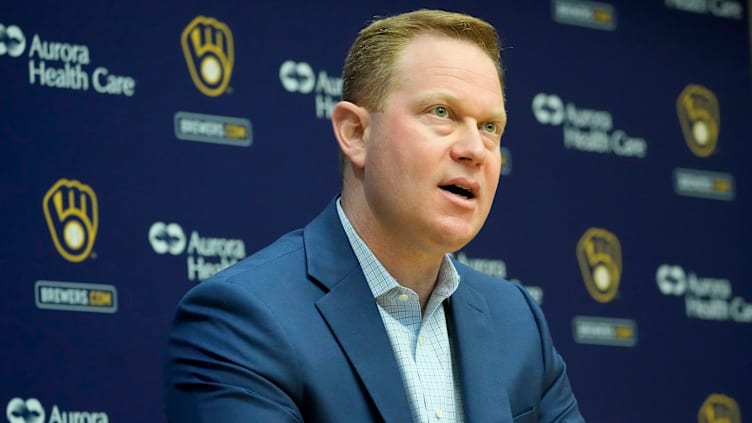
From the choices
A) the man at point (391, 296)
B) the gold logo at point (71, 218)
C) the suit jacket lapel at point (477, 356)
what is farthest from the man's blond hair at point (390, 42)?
the gold logo at point (71, 218)

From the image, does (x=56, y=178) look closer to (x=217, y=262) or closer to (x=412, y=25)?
(x=217, y=262)

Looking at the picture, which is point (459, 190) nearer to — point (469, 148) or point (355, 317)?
point (469, 148)

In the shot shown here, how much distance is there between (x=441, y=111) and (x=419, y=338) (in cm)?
48

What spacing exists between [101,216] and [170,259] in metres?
0.28

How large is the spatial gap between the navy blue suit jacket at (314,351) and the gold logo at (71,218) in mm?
1595

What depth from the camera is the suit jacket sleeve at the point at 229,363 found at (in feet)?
8.21

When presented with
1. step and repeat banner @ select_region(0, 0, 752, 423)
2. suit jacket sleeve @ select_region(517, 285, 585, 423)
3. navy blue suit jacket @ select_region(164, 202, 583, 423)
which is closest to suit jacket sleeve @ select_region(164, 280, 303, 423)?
navy blue suit jacket @ select_region(164, 202, 583, 423)

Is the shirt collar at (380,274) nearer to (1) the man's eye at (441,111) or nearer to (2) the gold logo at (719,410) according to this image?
(1) the man's eye at (441,111)

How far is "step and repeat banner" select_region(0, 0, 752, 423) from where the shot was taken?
14.2 ft

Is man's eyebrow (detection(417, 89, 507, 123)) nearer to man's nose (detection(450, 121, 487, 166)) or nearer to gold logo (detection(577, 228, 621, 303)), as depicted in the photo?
man's nose (detection(450, 121, 487, 166))

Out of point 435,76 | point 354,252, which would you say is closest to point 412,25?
point 435,76

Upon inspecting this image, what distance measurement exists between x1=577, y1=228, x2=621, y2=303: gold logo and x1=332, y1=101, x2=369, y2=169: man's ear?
285 centimetres

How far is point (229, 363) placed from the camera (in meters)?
2.56

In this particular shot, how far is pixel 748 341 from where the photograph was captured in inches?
238
